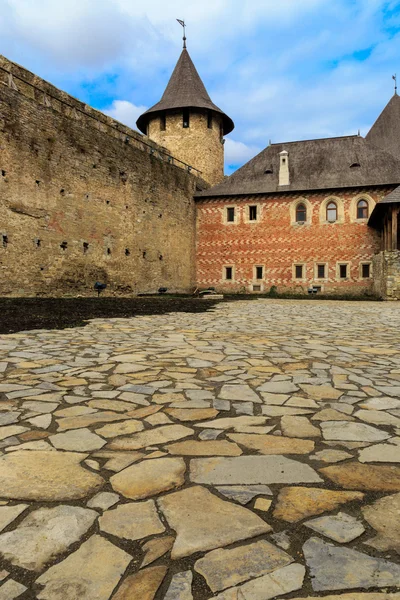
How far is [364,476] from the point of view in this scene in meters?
1.67

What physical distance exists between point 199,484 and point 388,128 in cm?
3356

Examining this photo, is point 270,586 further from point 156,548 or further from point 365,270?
point 365,270

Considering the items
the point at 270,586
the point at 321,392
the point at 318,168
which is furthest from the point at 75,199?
the point at 270,586

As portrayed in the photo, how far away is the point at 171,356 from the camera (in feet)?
14.0

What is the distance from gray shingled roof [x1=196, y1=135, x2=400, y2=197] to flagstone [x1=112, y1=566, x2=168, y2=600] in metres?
25.6

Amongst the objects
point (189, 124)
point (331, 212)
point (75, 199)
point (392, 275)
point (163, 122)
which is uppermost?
point (163, 122)

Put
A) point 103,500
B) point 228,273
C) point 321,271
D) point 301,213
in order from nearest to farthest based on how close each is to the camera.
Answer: point 103,500 → point 321,271 → point 301,213 → point 228,273

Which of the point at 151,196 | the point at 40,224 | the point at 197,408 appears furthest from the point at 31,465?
the point at 151,196

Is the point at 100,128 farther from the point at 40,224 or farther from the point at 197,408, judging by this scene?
the point at 197,408

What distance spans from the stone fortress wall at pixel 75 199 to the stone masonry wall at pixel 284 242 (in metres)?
3.72

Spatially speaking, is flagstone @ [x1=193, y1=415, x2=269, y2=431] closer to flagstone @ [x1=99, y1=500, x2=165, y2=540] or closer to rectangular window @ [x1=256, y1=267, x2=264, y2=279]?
flagstone @ [x1=99, y1=500, x2=165, y2=540]

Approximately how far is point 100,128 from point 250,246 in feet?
38.9

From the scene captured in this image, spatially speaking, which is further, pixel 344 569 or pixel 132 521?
pixel 132 521

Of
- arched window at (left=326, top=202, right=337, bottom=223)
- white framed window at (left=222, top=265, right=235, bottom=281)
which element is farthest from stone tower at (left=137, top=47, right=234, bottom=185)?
arched window at (left=326, top=202, right=337, bottom=223)
